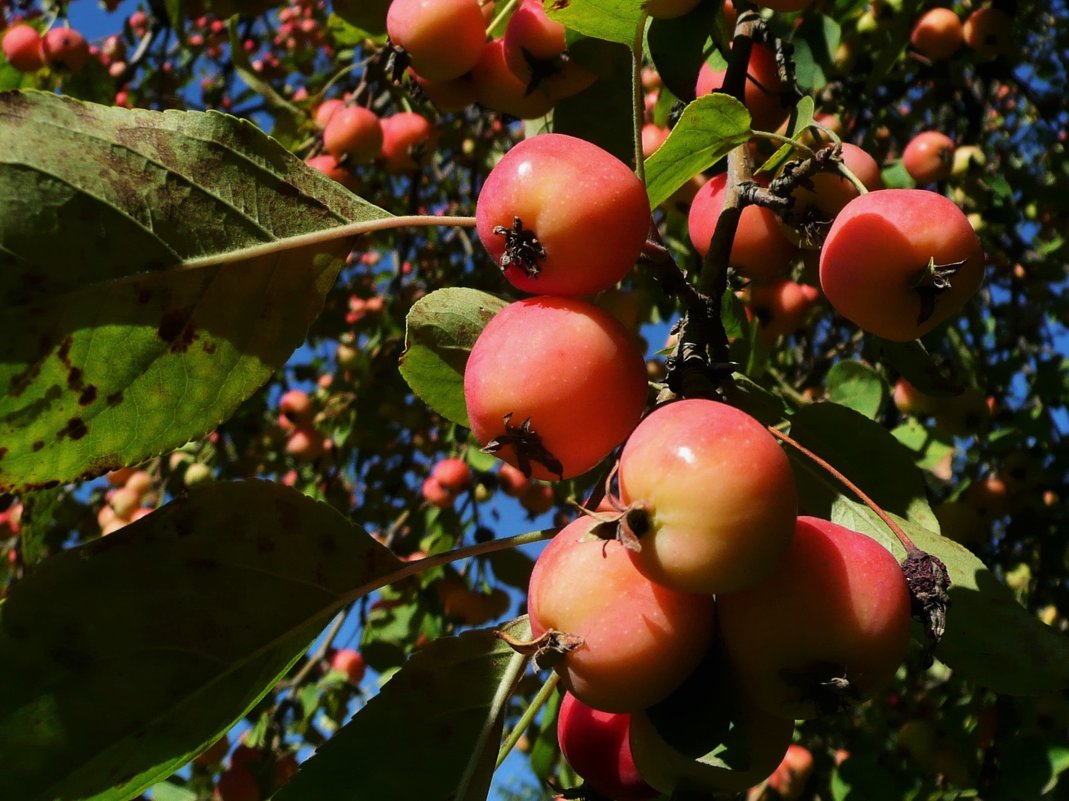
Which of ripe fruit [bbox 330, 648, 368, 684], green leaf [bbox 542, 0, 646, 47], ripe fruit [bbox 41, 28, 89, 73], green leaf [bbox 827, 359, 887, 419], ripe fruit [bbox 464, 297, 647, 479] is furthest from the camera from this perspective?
ripe fruit [bbox 330, 648, 368, 684]

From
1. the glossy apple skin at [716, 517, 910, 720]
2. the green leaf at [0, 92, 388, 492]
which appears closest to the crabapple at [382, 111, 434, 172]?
the green leaf at [0, 92, 388, 492]

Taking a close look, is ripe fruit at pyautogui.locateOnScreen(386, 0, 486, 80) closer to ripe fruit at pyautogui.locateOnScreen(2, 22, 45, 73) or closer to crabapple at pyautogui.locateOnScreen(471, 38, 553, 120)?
crabapple at pyautogui.locateOnScreen(471, 38, 553, 120)

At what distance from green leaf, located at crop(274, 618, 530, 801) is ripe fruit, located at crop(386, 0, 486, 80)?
1048mm

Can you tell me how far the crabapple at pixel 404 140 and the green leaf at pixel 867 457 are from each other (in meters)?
2.01

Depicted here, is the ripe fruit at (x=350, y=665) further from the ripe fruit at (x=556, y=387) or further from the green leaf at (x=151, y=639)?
the ripe fruit at (x=556, y=387)

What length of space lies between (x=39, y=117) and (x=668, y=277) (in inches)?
28.4

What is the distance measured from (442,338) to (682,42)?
0.57m

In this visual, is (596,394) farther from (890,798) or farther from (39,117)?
(890,798)

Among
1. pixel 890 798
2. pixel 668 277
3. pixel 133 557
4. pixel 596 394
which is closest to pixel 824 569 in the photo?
pixel 596 394

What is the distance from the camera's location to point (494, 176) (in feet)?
3.43

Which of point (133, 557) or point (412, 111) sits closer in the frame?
point (133, 557)

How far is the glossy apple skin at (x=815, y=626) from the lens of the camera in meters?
0.82

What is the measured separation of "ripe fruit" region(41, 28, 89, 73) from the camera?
338cm

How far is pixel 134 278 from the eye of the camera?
107 cm
